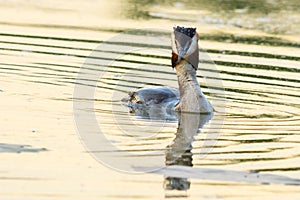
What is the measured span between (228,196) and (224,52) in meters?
8.06

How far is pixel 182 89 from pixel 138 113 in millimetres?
695

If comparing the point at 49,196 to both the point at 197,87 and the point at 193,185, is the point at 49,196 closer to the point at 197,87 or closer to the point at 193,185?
the point at 193,185

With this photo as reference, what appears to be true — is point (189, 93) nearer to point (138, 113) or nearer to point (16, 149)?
point (138, 113)

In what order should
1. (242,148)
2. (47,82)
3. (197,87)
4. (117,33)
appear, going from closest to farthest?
(242,148) → (197,87) → (47,82) → (117,33)

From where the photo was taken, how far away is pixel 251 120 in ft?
35.7

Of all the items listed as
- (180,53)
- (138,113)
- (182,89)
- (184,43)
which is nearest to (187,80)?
(182,89)

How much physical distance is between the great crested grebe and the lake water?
1.01 ft

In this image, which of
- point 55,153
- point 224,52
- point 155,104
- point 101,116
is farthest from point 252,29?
point 55,153

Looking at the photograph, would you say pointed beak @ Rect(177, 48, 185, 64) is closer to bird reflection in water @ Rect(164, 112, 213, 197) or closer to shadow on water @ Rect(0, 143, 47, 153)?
bird reflection in water @ Rect(164, 112, 213, 197)

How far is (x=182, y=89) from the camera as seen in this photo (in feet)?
38.5

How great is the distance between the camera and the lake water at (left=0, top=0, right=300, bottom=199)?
796cm

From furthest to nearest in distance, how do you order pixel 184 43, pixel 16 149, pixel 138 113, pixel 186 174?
pixel 138 113
pixel 184 43
pixel 16 149
pixel 186 174

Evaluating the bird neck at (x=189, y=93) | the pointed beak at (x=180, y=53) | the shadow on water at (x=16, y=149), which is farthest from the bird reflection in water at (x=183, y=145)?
the shadow on water at (x=16, y=149)

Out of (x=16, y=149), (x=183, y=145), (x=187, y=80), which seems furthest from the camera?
(x=187, y=80)
